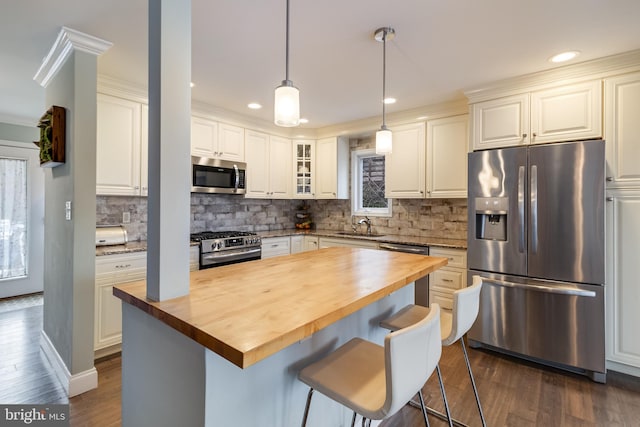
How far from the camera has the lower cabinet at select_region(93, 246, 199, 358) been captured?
8.27ft

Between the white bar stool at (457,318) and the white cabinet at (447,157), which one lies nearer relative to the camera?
the white bar stool at (457,318)

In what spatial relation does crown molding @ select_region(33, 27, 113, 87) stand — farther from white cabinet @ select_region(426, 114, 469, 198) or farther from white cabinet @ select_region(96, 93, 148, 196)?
white cabinet @ select_region(426, 114, 469, 198)

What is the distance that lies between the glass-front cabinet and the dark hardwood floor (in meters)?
2.77

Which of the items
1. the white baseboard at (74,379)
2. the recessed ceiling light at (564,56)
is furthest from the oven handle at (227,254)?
the recessed ceiling light at (564,56)

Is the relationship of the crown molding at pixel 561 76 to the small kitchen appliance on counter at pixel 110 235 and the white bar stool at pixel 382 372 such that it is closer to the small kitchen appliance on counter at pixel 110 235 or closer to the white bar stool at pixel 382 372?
the white bar stool at pixel 382 372

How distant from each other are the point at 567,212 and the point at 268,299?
244 cm

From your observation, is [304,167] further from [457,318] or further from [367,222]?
[457,318]

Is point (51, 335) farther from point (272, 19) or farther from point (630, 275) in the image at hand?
point (630, 275)

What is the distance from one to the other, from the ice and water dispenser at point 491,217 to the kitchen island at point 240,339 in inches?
55.7

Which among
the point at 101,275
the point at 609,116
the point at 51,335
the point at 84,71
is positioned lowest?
the point at 51,335

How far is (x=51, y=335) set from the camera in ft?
8.45

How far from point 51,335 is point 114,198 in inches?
51.0

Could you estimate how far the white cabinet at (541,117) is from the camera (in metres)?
2.47

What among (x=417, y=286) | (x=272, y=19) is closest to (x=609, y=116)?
(x=417, y=286)
